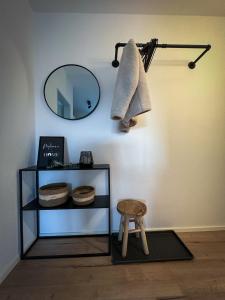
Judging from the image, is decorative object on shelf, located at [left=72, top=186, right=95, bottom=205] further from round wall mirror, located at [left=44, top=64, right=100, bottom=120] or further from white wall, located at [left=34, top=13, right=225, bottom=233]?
round wall mirror, located at [left=44, top=64, right=100, bottom=120]

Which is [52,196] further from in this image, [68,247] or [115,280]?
[115,280]

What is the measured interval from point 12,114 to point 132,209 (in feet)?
3.86

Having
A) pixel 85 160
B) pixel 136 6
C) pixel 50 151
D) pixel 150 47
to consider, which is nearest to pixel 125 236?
pixel 85 160

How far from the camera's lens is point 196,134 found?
1844mm

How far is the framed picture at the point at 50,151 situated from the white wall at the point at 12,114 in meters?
0.11

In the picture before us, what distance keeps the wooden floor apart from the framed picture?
782 mm

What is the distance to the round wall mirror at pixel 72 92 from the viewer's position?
69.3 inches

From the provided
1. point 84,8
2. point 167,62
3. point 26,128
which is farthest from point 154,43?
point 26,128

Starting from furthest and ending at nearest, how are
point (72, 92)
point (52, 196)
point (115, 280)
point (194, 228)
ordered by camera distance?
point (194, 228), point (72, 92), point (52, 196), point (115, 280)

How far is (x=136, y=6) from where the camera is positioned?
5.52 feet

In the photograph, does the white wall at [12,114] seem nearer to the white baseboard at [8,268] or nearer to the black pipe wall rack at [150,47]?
the white baseboard at [8,268]

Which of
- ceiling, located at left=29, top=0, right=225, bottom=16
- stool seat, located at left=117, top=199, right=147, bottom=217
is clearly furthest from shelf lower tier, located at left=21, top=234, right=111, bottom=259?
ceiling, located at left=29, top=0, right=225, bottom=16

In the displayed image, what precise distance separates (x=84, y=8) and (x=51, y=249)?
2158 millimetres

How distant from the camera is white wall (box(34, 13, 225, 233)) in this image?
1.77m
